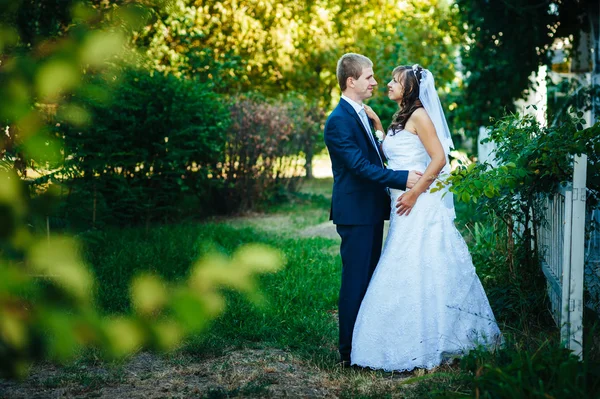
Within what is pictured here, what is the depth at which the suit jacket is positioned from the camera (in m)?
4.55

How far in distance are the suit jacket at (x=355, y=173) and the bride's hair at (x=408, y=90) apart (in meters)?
0.27

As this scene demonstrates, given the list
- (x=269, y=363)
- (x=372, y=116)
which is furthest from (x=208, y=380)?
(x=372, y=116)

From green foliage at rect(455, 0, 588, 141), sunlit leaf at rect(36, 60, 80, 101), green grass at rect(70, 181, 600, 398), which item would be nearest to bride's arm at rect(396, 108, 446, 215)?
green grass at rect(70, 181, 600, 398)

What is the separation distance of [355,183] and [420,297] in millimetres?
871

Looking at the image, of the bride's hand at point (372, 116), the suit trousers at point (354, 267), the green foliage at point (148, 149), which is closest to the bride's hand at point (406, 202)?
the suit trousers at point (354, 267)

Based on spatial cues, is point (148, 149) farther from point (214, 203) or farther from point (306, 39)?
point (306, 39)

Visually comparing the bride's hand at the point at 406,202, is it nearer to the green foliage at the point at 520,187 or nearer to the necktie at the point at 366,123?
the green foliage at the point at 520,187

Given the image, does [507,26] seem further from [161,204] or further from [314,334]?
[314,334]

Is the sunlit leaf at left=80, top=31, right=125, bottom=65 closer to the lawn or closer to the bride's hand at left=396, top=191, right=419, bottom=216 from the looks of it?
the lawn

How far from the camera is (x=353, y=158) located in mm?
4539

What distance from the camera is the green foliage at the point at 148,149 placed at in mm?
9805

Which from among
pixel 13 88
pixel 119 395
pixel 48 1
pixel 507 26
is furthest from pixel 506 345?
pixel 507 26

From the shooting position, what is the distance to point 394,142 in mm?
4777

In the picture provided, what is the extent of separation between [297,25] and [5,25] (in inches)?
845
